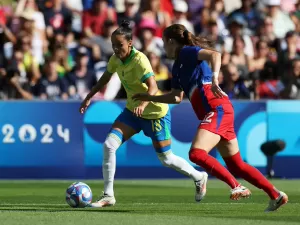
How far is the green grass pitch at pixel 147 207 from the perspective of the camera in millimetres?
9633

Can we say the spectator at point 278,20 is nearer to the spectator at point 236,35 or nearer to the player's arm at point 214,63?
the spectator at point 236,35

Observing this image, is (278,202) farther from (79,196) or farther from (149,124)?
(79,196)

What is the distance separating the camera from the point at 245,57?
20.3 m

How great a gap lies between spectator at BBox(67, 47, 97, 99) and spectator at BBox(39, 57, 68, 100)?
0.50 feet

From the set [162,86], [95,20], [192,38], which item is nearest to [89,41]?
[95,20]

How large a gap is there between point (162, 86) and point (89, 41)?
2646mm

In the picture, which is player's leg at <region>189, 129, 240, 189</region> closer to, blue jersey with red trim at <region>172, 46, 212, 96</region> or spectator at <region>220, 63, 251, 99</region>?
blue jersey with red trim at <region>172, 46, 212, 96</region>

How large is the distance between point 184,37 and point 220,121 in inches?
39.2

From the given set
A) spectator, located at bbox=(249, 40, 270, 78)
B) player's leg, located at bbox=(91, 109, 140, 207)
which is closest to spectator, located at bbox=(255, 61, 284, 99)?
spectator, located at bbox=(249, 40, 270, 78)

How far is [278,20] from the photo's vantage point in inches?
883

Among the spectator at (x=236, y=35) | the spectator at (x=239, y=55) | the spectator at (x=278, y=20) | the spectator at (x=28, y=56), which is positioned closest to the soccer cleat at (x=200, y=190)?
the spectator at (x=28, y=56)

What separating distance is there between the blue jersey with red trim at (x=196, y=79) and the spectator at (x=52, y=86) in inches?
307

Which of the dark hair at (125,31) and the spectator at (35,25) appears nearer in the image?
the dark hair at (125,31)

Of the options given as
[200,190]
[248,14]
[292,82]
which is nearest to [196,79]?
[200,190]
